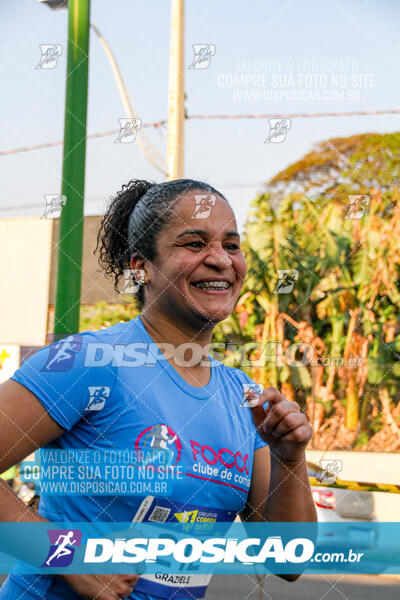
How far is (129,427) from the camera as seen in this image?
1574 mm

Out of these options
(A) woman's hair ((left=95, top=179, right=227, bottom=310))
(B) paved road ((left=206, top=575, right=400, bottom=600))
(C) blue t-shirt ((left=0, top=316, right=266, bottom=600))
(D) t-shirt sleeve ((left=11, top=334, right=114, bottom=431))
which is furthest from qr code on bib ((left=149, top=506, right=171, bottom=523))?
(B) paved road ((left=206, top=575, right=400, bottom=600))

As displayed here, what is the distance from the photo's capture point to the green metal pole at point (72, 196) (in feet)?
14.4

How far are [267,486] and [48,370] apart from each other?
66cm

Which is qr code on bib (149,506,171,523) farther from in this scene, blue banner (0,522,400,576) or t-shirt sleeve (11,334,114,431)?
t-shirt sleeve (11,334,114,431)

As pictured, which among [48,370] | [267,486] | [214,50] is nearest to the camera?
[48,370]

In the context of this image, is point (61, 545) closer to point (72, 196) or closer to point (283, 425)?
point (283, 425)

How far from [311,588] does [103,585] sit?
591 centimetres

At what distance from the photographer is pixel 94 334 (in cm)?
166

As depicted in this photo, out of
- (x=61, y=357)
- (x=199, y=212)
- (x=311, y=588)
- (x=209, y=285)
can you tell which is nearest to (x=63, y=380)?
(x=61, y=357)

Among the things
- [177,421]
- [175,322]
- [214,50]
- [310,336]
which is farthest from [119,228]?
[310,336]

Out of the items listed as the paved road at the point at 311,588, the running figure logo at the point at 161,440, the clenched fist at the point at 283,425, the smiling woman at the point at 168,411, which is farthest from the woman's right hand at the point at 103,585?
the paved road at the point at 311,588

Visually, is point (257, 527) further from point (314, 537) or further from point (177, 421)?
point (177, 421)

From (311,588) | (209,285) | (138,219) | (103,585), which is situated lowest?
(311,588)

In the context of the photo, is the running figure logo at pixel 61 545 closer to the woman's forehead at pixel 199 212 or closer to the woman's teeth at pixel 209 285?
the woman's teeth at pixel 209 285
